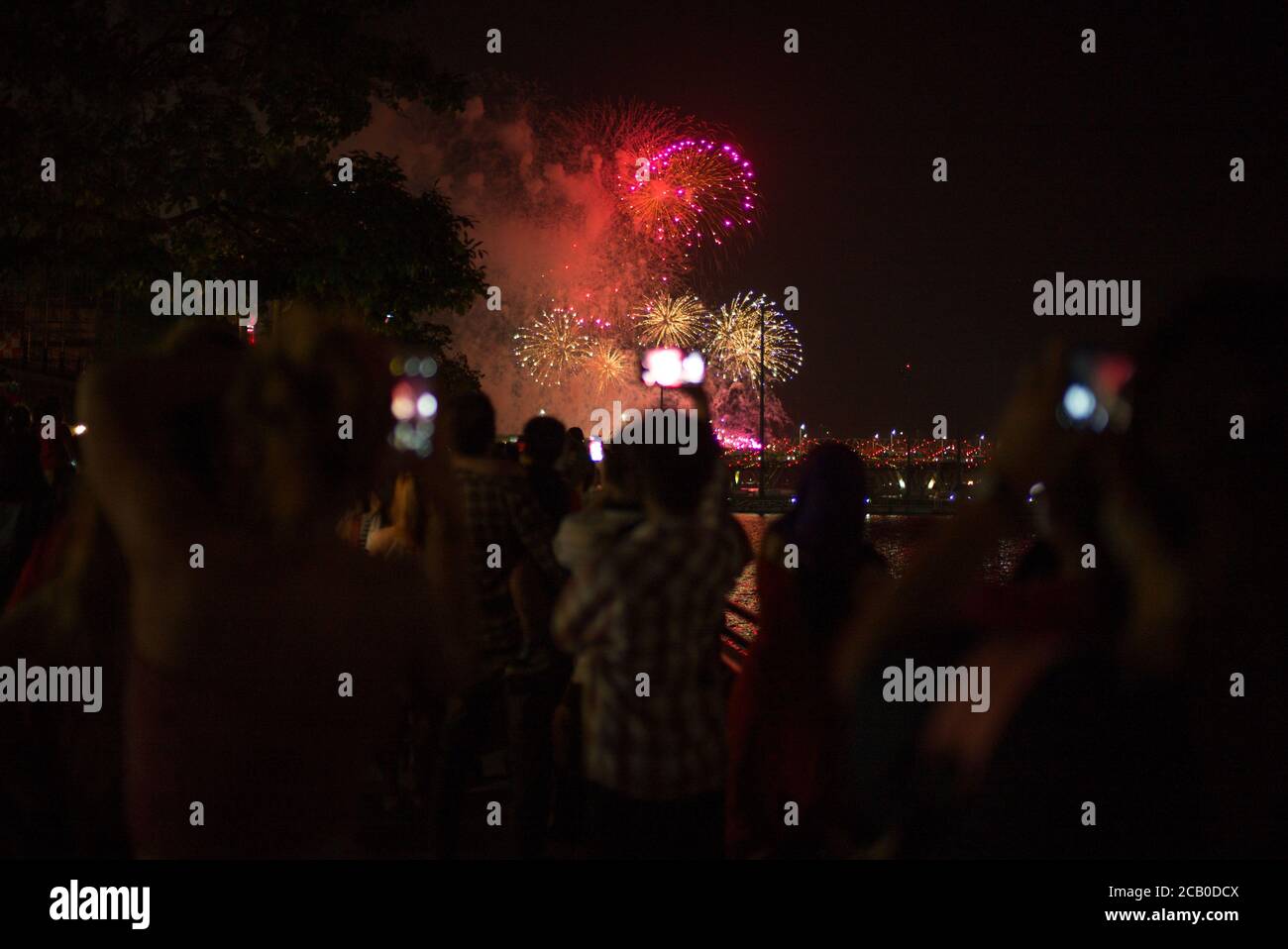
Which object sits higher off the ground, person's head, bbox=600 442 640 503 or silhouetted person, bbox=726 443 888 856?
person's head, bbox=600 442 640 503

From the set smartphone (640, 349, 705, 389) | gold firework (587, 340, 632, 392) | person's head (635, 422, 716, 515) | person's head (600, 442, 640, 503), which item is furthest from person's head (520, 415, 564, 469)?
gold firework (587, 340, 632, 392)

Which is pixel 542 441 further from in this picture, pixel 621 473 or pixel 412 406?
pixel 412 406

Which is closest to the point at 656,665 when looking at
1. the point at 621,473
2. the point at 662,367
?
the point at 621,473

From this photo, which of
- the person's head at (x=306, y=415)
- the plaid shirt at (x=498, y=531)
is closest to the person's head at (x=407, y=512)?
the plaid shirt at (x=498, y=531)

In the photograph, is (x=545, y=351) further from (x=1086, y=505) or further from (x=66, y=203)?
(x=1086, y=505)

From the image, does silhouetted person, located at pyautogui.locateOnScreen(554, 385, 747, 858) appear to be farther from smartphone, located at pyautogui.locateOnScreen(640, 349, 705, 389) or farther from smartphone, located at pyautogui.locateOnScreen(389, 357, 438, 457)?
smartphone, located at pyautogui.locateOnScreen(640, 349, 705, 389)
